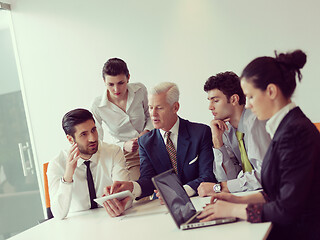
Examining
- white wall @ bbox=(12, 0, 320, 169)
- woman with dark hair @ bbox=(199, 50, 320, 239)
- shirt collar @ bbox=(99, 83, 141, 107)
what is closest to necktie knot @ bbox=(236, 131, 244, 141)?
woman with dark hair @ bbox=(199, 50, 320, 239)

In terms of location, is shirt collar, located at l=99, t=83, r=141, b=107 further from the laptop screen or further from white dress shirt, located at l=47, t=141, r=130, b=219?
the laptop screen

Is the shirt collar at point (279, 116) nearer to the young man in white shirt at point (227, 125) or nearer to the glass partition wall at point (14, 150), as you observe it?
the young man in white shirt at point (227, 125)

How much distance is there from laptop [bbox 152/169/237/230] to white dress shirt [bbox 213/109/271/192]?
22.2 inches

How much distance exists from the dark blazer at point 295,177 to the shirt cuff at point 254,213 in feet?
0.12

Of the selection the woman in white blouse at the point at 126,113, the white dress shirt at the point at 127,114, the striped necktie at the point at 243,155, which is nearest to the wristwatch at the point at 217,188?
the striped necktie at the point at 243,155

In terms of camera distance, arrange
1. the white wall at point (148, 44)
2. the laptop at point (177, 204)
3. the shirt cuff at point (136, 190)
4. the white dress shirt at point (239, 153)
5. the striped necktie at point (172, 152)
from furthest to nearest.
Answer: the white wall at point (148, 44) < the striped necktie at point (172, 152) < the shirt cuff at point (136, 190) < the white dress shirt at point (239, 153) < the laptop at point (177, 204)

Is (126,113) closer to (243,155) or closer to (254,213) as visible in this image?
(243,155)

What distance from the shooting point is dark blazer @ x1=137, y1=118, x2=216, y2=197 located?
3080 millimetres

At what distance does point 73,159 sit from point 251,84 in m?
1.46

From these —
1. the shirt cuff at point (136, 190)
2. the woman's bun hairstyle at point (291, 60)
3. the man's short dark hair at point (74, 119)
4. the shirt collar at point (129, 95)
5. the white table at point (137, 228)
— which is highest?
the shirt collar at point (129, 95)

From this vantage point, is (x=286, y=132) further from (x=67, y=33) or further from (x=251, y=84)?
(x=67, y=33)

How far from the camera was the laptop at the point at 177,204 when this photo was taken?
6.47 feet

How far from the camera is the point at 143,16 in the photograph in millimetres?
5277

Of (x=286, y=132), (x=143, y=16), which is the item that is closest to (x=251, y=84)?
(x=286, y=132)
